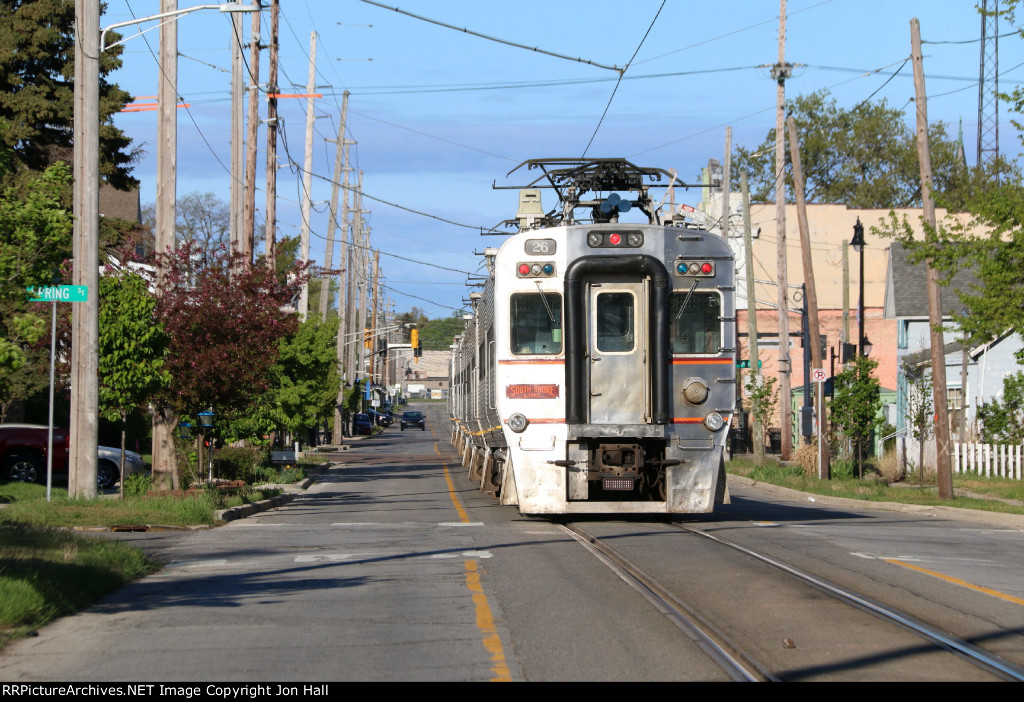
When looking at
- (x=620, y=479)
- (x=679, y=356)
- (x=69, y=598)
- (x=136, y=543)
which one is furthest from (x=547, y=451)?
(x=69, y=598)

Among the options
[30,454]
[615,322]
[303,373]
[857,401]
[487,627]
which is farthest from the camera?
[303,373]

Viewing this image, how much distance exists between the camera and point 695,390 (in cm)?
1538

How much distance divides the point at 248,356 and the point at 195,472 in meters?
3.29

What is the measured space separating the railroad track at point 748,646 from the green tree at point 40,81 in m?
25.3

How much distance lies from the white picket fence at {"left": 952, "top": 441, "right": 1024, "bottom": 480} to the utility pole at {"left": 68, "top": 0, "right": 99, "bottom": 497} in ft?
63.4

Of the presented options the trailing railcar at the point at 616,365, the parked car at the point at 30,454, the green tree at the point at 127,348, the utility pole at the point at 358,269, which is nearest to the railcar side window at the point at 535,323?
the trailing railcar at the point at 616,365

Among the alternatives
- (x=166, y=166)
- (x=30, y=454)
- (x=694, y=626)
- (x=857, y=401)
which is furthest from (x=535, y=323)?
(x=857, y=401)

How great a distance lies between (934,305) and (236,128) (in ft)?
54.0

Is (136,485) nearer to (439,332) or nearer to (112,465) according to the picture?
(112,465)

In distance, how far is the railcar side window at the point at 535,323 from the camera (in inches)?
614

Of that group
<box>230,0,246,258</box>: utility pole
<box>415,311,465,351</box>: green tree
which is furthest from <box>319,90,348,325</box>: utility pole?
<box>415,311,465,351</box>: green tree

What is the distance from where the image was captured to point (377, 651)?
787 cm

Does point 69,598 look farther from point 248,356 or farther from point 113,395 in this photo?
point 248,356

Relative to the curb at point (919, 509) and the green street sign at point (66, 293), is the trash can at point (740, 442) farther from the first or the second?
the green street sign at point (66, 293)
